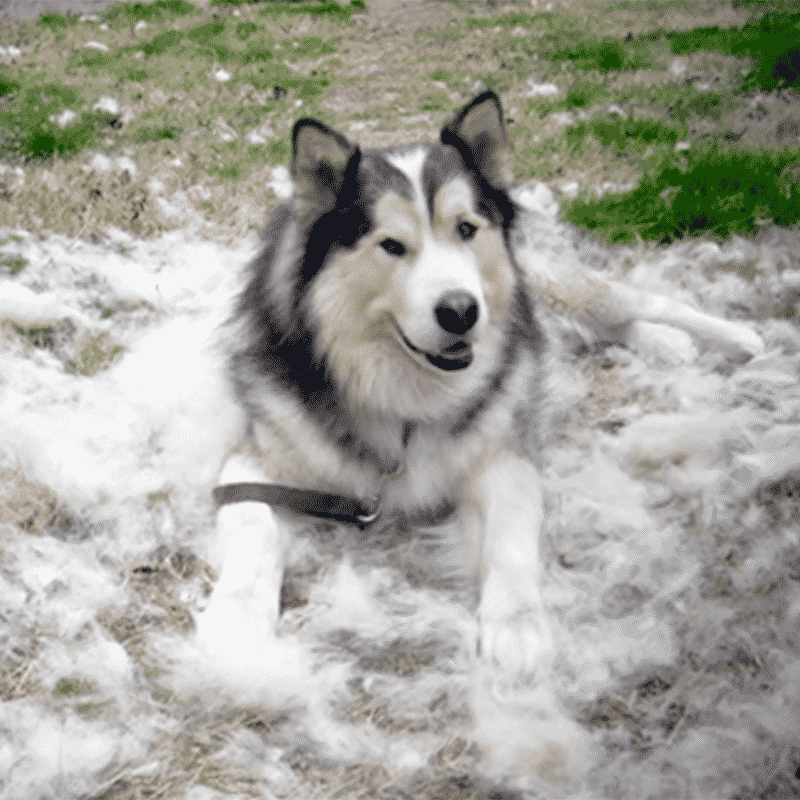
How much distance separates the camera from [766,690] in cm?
188

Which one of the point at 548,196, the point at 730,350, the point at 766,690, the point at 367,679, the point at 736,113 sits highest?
the point at 736,113

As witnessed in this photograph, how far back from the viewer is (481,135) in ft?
8.43

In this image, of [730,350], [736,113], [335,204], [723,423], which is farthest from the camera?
[736,113]

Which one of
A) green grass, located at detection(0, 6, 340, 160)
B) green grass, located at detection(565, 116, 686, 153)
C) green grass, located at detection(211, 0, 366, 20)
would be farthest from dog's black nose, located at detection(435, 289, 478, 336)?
green grass, located at detection(211, 0, 366, 20)

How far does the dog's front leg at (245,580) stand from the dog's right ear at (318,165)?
3.65ft

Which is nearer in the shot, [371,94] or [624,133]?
[624,133]

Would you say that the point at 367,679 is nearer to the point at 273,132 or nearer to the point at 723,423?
the point at 723,423

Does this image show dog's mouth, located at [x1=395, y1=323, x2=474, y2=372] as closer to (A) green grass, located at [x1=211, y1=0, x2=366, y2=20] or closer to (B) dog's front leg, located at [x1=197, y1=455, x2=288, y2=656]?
(B) dog's front leg, located at [x1=197, y1=455, x2=288, y2=656]

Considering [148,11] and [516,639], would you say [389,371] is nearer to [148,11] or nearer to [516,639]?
[516,639]

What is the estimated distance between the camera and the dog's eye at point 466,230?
2391 mm

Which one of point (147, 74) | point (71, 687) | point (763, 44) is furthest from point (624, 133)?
point (71, 687)

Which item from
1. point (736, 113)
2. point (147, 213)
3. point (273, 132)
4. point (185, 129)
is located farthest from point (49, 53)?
point (736, 113)

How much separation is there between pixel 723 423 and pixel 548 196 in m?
2.31

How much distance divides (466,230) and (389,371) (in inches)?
22.5
